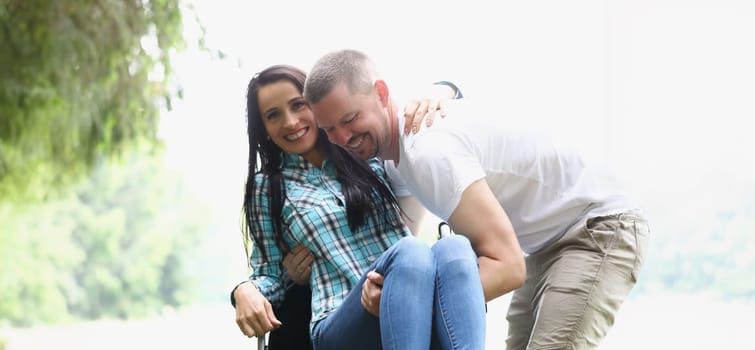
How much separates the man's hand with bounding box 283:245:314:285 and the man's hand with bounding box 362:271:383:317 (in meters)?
0.43

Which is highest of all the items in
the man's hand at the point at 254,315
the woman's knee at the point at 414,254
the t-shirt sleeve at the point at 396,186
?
the t-shirt sleeve at the point at 396,186

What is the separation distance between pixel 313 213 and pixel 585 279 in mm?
659

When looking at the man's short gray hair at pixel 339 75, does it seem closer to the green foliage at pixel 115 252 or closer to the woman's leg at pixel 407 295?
the woman's leg at pixel 407 295

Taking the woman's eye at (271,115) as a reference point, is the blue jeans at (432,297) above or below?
below

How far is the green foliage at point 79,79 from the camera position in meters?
4.99

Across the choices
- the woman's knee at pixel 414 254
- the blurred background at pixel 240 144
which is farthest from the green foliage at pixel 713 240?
the woman's knee at pixel 414 254

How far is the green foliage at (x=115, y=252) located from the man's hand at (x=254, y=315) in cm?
1339

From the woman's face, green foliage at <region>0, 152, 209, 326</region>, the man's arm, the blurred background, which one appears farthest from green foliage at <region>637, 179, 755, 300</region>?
the man's arm

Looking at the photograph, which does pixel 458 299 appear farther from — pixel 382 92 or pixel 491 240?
pixel 382 92

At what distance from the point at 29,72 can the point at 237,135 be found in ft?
26.7

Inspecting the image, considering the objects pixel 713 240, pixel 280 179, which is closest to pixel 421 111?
pixel 280 179

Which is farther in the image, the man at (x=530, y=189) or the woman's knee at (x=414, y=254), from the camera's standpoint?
the man at (x=530, y=189)

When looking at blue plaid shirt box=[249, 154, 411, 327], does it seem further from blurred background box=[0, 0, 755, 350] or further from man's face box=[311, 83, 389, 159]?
blurred background box=[0, 0, 755, 350]

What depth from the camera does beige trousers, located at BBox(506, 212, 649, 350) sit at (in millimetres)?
2043
